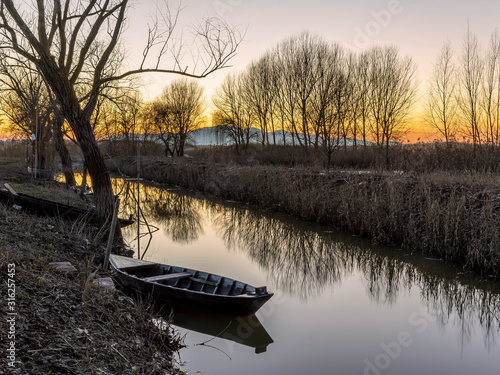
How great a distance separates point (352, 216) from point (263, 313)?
22.5 feet

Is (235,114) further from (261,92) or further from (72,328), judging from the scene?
(72,328)

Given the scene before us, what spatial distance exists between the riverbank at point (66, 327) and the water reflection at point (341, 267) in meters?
3.99

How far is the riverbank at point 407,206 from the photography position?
9.54 meters

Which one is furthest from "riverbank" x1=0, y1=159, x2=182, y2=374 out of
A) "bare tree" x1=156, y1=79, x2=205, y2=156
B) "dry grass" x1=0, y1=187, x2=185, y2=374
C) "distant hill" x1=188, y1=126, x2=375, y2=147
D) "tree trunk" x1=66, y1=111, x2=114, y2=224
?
"bare tree" x1=156, y1=79, x2=205, y2=156

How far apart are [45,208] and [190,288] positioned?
586cm

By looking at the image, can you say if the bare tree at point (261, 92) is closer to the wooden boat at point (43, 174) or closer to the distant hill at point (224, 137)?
the distant hill at point (224, 137)

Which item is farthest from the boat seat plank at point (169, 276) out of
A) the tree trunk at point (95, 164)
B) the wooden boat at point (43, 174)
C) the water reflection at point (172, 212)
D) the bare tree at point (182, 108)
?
the bare tree at point (182, 108)

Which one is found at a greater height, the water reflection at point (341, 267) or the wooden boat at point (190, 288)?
the wooden boat at point (190, 288)

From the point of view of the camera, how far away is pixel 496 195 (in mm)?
10117

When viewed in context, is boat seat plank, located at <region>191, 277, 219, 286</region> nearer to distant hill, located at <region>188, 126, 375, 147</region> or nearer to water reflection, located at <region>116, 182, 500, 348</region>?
water reflection, located at <region>116, 182, 500, 348</region>

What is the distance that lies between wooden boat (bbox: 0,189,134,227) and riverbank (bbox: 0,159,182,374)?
4067 millimetres

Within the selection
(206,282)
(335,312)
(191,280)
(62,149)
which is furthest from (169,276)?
(62,149)

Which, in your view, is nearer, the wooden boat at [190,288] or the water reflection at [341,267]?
the wooden boat at [190,288]

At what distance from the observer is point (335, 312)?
7.68 metres
